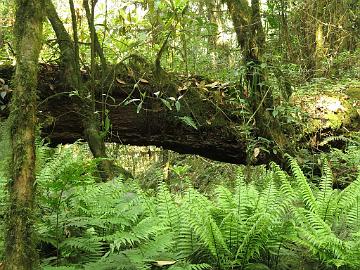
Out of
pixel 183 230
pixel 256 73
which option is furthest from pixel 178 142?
pixel 183 230

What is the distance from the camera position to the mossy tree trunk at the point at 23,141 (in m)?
1.87

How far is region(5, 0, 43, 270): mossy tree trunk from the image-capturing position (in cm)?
187

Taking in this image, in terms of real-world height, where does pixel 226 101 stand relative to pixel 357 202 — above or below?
above

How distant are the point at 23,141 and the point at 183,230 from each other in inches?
45.6

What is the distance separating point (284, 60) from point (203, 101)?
348 centimetres

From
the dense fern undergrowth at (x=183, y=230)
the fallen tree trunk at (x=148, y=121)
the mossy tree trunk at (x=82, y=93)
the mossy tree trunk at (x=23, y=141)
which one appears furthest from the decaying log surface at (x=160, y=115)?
the mossy tree trunk at (x=23, y=141)

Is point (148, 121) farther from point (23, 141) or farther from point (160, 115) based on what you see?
point (23, 141)

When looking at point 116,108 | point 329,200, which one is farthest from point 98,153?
point 329,200

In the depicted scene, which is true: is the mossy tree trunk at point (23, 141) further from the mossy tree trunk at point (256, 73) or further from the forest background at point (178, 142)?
the mossy tree trunk at point (256, 73)

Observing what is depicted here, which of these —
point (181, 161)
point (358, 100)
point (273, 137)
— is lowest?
point (181, 161)

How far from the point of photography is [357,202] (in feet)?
9.33

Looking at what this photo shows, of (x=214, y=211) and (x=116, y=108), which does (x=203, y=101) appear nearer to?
(x=116, y=108)

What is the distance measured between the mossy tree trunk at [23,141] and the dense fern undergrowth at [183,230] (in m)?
0.31

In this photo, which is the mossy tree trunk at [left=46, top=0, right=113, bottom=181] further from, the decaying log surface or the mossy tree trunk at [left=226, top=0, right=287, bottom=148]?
the mossy tree trunk at [left=226, top=0, right=287, bottom=148]
